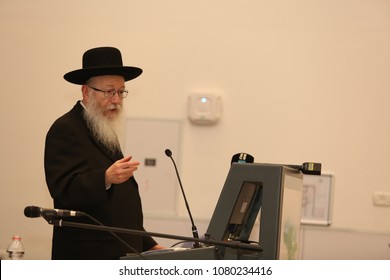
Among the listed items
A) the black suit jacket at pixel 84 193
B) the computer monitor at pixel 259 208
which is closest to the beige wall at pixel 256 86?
the black suit jacket at pixel 84 193

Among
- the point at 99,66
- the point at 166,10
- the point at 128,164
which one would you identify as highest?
the point at 166,10

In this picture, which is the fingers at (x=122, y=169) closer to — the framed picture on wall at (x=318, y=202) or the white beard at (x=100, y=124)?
the white beard at (x=100, y=124)

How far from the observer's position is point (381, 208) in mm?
5027

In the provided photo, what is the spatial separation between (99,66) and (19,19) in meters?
2.07

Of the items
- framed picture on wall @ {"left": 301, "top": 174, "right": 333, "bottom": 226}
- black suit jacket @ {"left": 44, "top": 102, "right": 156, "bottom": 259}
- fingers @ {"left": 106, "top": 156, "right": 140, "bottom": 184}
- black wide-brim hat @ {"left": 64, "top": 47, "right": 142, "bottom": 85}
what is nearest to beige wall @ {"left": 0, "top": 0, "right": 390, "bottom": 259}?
framed picture on wall @ {"left": 301, "top": 174, "right": 333, "bottom": 226}

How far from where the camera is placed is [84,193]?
2873 millimetres

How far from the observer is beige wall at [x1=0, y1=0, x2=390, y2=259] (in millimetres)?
5062

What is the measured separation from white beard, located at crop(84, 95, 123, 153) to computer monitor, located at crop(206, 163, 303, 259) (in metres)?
1.17

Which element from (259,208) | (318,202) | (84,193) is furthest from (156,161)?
(259,208)

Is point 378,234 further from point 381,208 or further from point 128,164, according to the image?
point 128,164

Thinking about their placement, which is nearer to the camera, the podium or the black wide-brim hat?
the podium

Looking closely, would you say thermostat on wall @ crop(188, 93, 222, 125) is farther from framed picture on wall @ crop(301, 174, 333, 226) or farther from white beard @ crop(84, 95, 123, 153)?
white beard @ crop(84, 95, 123, 153)
